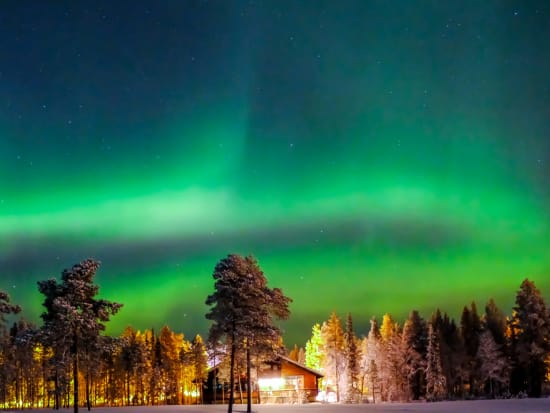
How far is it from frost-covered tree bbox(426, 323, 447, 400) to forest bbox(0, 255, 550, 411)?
177 mm

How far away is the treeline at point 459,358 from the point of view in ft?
300

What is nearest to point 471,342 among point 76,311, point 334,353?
point 334,353

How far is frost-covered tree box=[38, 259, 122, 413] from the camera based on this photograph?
162ft

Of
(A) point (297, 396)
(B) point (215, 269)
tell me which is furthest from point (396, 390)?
(B) point (215, 269)

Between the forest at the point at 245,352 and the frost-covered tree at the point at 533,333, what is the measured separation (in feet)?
0.45

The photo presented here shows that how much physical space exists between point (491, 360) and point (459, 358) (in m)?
6.23

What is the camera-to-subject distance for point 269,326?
57.3 metres

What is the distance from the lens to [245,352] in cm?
5944

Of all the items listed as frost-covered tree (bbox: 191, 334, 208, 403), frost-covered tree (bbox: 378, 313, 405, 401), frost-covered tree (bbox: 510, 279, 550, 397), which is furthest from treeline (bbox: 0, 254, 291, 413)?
frost-covered tree (bbox: 510, 279, 550, 397)

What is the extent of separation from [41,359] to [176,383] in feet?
95.6

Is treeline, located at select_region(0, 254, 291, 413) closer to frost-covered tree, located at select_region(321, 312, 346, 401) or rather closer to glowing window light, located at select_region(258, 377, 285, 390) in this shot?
glowing window light, located at select_region(258, 377, 285, 390)

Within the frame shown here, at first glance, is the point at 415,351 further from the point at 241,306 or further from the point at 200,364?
the point at 241,306

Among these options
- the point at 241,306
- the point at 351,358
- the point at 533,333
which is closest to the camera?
the point at 241,306

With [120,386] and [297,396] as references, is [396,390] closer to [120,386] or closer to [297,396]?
[297,396]
